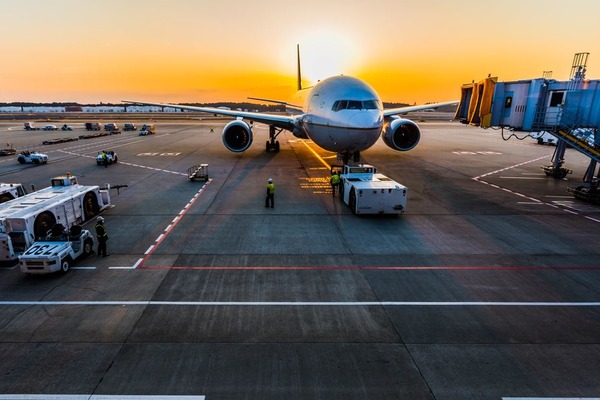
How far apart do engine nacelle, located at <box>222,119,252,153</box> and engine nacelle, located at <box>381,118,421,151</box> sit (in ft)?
43.4

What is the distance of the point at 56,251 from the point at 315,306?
30.1 ft

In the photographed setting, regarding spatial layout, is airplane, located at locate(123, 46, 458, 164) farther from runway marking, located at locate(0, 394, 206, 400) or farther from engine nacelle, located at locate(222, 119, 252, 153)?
runway marking, located at locate(0, 394, 206, 400)

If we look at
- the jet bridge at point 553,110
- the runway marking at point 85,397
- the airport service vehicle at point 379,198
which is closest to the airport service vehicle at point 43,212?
the runway marking at point 85,397

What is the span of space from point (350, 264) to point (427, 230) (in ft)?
18.8

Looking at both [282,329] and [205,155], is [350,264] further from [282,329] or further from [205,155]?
[205,155]

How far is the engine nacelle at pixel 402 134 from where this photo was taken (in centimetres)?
3147

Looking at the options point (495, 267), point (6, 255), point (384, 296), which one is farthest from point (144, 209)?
point (495, 267)

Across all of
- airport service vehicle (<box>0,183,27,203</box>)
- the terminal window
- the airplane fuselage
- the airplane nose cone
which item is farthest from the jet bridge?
airport service vehicle (<box>0,183,27,203</box>)

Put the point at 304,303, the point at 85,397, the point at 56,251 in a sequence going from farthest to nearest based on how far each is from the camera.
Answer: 1. the point at 56,251
2. the point at 304,303
3. the point at 85,397

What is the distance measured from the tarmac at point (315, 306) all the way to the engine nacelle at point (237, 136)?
13.3m

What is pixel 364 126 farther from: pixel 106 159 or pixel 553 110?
pixel 106 159

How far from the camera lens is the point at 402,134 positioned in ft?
107

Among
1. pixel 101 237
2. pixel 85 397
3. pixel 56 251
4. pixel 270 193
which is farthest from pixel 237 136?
pixel 85 397

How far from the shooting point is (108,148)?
46.3 meters
